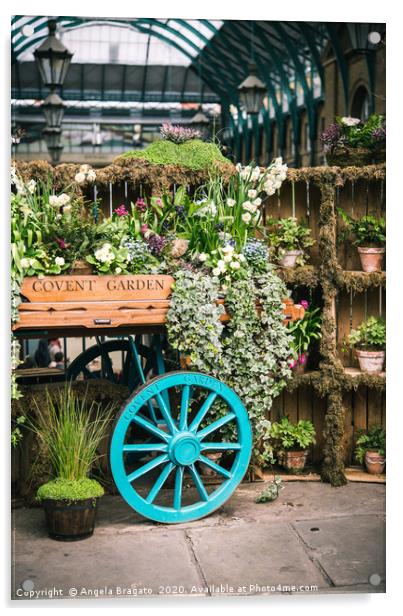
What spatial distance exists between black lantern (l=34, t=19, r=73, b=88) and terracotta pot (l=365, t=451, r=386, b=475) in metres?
3.33

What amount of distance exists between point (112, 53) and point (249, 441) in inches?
104

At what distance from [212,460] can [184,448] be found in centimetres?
80

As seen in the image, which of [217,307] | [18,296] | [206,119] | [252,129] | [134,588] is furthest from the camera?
[252,129]

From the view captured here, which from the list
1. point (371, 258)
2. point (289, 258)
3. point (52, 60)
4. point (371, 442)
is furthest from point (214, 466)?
point (52, 60)

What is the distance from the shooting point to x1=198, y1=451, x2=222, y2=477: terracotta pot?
221 inches

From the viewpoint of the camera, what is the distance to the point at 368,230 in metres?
5.80

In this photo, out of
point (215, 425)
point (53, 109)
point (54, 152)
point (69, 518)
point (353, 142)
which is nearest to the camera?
point (69, 518)

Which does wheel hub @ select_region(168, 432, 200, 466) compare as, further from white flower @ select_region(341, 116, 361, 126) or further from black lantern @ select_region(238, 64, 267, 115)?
black lantern @ select_region(238, 64, 267, 115)

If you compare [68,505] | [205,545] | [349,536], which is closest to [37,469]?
[68,505]

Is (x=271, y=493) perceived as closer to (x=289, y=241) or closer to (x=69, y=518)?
(x=69, y=518)

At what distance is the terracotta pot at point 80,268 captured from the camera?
15.7 feet

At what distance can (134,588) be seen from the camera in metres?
4.25

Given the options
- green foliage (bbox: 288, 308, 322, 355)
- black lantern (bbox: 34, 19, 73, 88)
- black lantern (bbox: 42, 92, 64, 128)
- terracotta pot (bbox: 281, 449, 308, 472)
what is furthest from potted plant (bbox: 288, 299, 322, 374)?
black lantern (bbox: 42, 92, 64, 128)

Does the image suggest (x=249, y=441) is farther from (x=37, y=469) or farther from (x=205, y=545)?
(x=37, y=469)
